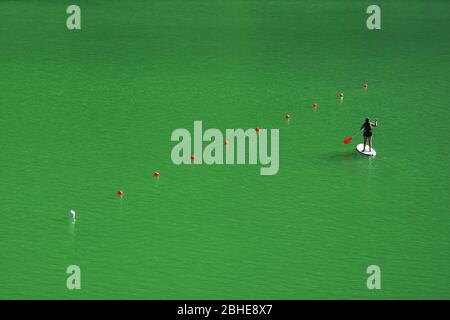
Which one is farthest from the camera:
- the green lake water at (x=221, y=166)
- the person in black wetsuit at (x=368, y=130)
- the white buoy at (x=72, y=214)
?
the person in black wetsuit at (x=368, y=130)

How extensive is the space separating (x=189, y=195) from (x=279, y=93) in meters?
5.24

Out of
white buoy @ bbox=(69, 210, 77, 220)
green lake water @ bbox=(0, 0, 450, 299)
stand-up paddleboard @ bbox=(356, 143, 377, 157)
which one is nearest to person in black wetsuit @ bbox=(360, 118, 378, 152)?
stand-up paddleboard @ bbox=(356, 143, 377, 157)

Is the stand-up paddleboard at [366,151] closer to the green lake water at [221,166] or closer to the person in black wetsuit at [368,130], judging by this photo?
the person in black wetsuit at [368,130]

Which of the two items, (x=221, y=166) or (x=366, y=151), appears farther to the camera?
(x=366, y=151)

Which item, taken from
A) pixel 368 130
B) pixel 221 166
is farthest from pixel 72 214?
pixel 368 130

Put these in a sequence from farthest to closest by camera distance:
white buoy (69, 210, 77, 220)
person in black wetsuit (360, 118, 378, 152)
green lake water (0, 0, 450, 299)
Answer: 1. person in black wetsuit (360, 118, 378, 152)
2. white buoy (69, 210, 77, 220)
3. green lake water (0, 0, 450, 299)

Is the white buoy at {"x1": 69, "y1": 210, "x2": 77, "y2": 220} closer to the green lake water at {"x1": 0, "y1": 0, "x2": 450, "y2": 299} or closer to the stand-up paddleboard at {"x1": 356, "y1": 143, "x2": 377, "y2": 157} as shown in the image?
the green lake water at {"x1": 0, "y1": 0, "x2": 450, "y2": 299}

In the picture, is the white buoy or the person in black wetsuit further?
the person in black wetsuit

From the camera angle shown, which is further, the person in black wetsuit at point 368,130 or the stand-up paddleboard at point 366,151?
the stand-up paddleboard at point 366,151

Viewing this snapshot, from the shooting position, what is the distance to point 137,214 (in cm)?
1510

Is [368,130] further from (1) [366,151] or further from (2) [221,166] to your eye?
(2) [221,166]

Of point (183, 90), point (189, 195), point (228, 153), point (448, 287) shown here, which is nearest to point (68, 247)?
point (189, 195)

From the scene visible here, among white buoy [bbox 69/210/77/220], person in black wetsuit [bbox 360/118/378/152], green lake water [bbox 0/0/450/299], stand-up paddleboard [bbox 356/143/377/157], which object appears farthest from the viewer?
stand-up paddleboard [bbox 356/143/377/157]

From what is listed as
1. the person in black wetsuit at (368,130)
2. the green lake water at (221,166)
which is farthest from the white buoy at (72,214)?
the person in black wetsuit at (368,130)
